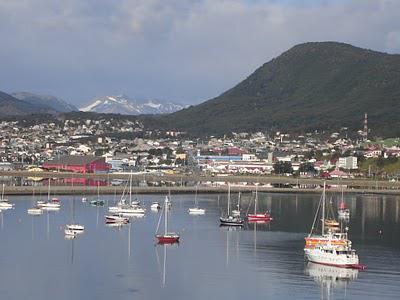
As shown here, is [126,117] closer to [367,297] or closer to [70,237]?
[70,237]

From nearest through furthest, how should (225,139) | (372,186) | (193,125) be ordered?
(372,186) → (225,139) → (193,125)

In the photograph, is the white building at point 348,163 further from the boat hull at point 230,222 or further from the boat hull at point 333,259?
the boat hull at point 333,259

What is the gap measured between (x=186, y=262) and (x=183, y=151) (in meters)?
98.8

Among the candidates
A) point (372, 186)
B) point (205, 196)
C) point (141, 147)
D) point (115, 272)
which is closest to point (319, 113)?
point (141, 147)

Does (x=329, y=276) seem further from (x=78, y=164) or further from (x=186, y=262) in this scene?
(x=78, y=164)

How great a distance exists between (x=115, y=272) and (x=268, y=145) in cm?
11216

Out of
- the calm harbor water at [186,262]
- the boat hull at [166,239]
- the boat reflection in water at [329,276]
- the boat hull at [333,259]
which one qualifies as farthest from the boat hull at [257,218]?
the boat reflection in water at [329,276]

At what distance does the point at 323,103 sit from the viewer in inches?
7087

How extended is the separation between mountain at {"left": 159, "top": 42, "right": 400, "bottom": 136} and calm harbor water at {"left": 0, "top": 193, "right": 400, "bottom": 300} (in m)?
102

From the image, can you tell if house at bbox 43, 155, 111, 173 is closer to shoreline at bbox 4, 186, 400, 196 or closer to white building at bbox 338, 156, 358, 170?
shoreline at bbox 4, 186, 400, 196

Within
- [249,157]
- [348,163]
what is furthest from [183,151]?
[348,163]

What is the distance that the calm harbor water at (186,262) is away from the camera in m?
27.6

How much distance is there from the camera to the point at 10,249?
36000 millimetres

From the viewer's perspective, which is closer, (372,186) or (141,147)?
(372,186)
